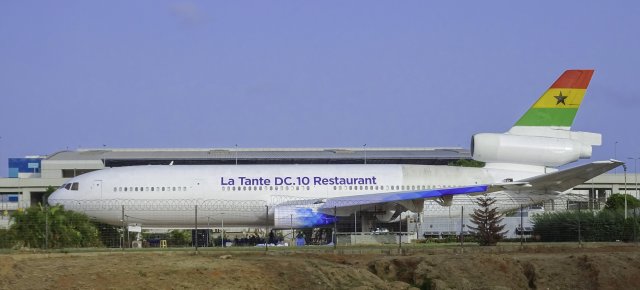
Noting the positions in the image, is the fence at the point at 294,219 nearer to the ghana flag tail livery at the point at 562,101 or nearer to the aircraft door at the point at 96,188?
the aircraft door at the point at 96,188

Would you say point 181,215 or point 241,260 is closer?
point 241,260

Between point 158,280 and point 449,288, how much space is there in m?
6.56

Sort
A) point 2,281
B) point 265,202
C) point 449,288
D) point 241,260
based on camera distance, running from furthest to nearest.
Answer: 1. point 265,202
2. point 241,260
3. point 449,288
4. point 2,281

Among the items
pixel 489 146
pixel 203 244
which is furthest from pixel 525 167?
pixel 203 244

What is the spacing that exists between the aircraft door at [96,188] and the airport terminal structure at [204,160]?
4240cm

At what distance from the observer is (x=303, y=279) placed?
22.3 metres

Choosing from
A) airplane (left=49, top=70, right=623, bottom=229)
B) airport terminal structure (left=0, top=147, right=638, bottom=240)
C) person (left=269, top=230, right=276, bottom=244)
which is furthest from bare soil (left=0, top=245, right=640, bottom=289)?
airport terminal structure (left=0, top=147, right=638, bottom=240)

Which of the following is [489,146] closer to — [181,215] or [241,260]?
[181,215]

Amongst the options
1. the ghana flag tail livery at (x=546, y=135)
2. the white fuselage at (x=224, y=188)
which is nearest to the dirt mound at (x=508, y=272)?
the white fuselage at (x=224, y=188)

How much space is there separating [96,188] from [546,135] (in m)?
20.0

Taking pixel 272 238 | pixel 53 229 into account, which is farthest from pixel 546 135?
pixel 53 229

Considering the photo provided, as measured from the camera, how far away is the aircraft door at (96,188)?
142 feet

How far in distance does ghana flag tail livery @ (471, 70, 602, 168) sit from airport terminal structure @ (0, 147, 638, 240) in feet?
135

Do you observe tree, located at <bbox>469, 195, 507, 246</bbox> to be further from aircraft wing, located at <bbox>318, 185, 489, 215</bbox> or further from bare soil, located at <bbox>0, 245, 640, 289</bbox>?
bare soil, located at <bbox>0, 245, 640, 289</bbox>
